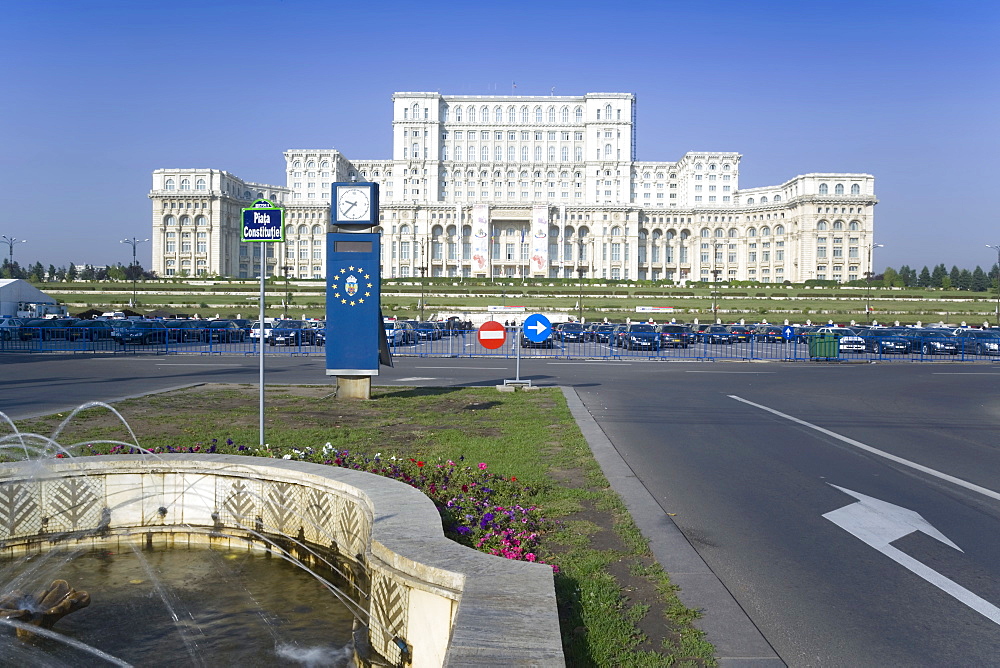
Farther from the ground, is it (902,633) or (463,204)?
(463,204)

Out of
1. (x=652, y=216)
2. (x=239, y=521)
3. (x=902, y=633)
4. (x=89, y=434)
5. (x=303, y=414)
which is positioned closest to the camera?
(x=902, y=633)

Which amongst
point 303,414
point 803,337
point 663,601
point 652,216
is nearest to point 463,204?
point 652,216

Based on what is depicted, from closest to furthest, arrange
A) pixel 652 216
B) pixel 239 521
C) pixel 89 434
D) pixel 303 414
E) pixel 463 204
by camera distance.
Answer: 1. pixel 239 521
2. pixel 89 434
3. pixel 303 414
4. pixel 463 204
5. pixel 652 216

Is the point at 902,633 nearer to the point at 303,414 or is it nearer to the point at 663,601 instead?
the point at 663,601

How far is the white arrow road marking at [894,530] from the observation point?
210 inches

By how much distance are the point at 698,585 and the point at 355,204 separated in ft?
39.6

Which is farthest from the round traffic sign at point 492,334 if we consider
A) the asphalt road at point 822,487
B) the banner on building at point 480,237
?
the banner on building at point 480,237

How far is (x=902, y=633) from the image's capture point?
4672mm

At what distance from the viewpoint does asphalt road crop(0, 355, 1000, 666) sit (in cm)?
487

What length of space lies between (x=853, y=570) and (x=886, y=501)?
2.74 m

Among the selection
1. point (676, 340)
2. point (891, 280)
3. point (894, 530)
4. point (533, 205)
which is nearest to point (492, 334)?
point (894, 530)

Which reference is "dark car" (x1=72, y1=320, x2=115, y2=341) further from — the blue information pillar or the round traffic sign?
the round traffic sign

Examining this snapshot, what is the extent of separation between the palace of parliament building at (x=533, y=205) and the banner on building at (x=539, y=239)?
13370 millimetres

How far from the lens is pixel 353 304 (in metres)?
15.7
